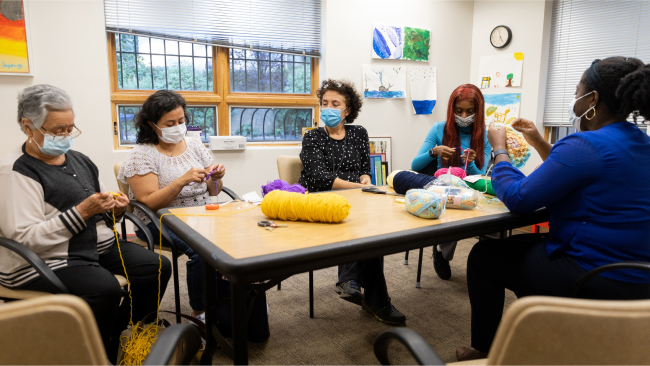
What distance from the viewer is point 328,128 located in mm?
2748

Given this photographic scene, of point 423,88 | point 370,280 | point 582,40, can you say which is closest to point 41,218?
point 370,280

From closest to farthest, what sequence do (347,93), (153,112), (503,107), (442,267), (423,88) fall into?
(153,112) → (347,93) → (442,267) → (503,107) → (423,88)

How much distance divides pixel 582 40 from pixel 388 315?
128 inches

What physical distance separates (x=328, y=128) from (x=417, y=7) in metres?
2.30

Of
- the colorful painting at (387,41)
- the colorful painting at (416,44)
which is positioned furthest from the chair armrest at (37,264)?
the colorful painting at (416,44)

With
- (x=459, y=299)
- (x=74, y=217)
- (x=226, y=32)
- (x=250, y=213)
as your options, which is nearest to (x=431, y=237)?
(x=250, y=213)

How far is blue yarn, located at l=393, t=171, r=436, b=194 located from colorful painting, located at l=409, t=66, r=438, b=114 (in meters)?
2.61

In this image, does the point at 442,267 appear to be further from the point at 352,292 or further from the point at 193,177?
the point at 193,177

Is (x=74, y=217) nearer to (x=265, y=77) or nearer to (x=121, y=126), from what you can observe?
(x=121, y=126)

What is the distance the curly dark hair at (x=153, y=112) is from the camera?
2084mm

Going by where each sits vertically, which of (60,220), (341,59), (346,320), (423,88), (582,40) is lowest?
(346,320)

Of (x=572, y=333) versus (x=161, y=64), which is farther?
(x=161, y=64)

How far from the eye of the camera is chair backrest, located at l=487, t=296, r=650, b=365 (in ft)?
2.13

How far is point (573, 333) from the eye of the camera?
667 mm
